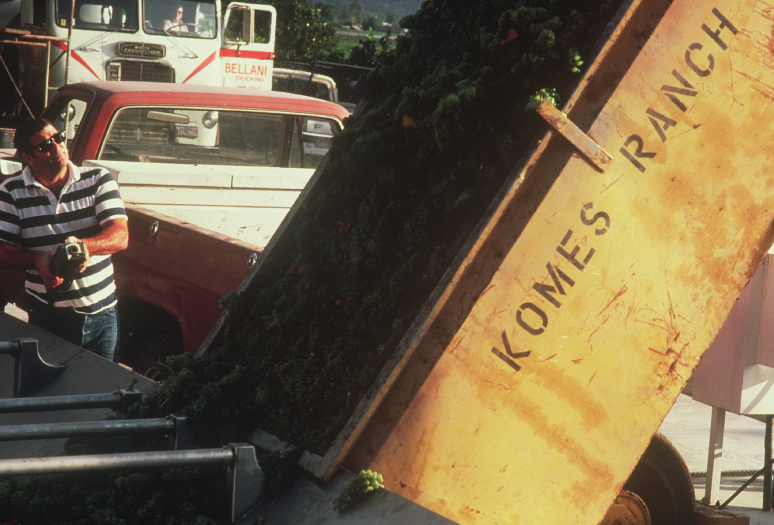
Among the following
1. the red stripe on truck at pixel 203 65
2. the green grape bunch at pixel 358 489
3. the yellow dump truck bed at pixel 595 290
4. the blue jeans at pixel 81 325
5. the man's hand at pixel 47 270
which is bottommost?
the red stripe on truck at pixel 203 65

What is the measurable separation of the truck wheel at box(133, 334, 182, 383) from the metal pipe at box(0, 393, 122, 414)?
4.84 feet

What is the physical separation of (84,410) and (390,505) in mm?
1713

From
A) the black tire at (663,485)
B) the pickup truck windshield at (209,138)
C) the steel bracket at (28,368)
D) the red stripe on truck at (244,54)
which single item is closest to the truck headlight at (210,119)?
the pickup truck windshield at (209,138)

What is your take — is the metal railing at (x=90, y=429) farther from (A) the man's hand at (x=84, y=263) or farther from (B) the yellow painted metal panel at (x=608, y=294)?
(A) the man's hand at (x=84, y=263)

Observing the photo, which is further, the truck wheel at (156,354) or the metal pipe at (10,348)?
the truck wheel at (156,354)

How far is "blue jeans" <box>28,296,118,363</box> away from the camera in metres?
3.83

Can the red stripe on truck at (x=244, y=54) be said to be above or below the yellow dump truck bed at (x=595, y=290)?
below

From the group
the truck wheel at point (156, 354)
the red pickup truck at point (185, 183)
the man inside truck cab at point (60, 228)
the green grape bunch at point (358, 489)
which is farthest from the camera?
the truck wheel at point (156, 354)

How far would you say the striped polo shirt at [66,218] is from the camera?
372 cm

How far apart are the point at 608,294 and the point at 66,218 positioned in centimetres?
278

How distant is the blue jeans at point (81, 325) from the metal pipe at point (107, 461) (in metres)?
1.96

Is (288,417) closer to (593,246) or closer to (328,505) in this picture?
→ (328,505)

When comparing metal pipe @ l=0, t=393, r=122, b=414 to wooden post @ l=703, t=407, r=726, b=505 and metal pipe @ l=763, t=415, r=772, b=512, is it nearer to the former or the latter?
wooden post @ l=703, t=407, r=726, b=505

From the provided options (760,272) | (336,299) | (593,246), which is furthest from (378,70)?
(760,272)
